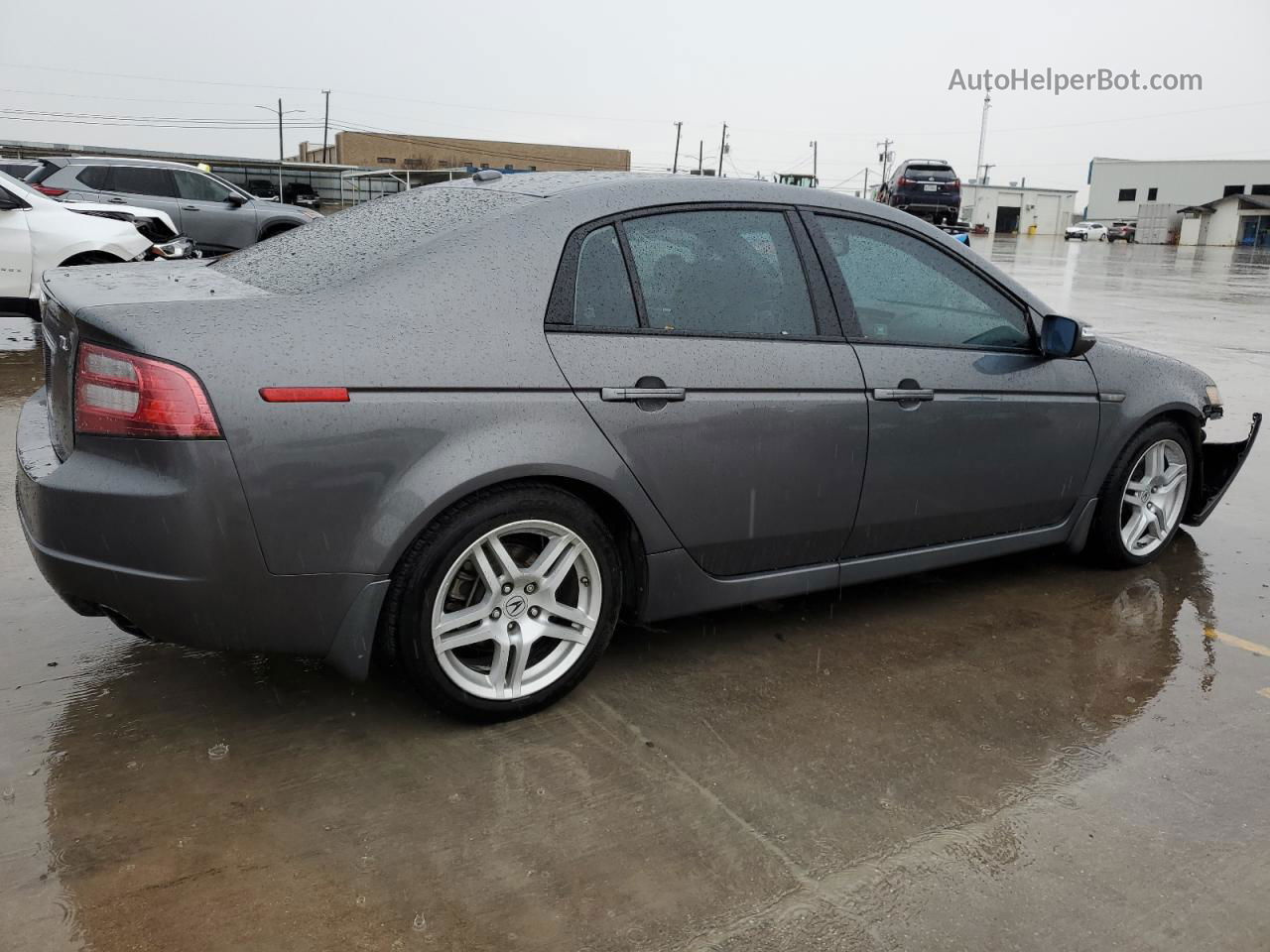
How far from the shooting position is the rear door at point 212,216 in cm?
1600

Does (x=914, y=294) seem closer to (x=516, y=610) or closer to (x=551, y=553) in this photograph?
(x=551, y=553)

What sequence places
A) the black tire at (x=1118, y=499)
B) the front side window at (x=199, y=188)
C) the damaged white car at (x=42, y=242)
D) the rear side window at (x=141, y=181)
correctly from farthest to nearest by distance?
the front side window at (x=199, y=188) < the rear side window at (x=141, y=181) < the damaged white car at (x=42, y=242) < the black tire at (x=1118, y=499)

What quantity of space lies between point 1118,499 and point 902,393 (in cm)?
147

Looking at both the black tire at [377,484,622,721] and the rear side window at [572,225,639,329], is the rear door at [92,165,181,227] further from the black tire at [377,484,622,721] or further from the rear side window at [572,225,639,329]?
the black tire at [377,484,622,721]

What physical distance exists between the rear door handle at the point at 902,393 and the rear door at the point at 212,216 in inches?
565

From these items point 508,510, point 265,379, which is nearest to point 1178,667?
point 508,510

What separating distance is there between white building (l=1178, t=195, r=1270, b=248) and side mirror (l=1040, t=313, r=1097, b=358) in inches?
2582

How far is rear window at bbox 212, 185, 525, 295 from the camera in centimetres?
305

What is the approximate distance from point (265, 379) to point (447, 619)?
818mm

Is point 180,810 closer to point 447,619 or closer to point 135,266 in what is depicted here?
point 447,619

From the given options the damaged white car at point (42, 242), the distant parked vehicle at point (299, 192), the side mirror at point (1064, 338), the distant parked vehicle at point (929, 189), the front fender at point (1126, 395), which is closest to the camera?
the side mirror at point (1064, 338)

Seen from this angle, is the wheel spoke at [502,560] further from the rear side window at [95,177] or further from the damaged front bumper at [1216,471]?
the rear side window at [95,177]

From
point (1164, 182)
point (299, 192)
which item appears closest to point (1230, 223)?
point (1164, 182)

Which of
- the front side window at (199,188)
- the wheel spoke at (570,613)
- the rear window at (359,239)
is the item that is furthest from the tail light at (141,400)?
the front side window at (199,188)
